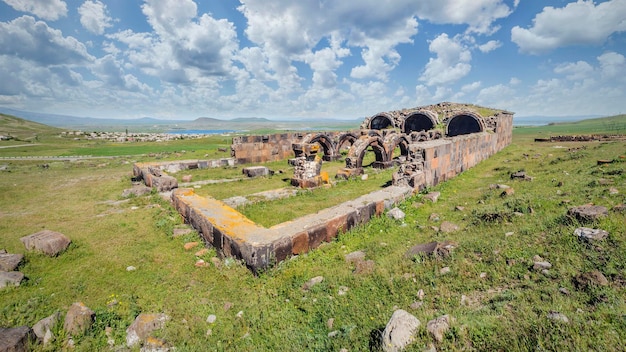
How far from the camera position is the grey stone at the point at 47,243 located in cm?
504

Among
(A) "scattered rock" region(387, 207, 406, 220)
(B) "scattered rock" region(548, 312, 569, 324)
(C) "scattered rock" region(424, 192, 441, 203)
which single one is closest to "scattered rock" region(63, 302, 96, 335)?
(B) "scattered rock" region(548, 312, 569, 324)

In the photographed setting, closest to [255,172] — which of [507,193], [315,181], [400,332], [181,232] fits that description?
[315,181]

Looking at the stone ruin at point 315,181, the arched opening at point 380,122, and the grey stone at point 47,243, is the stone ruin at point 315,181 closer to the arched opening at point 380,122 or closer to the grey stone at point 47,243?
the grey stone at point 47,243

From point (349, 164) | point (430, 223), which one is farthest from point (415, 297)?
point (349, 164)

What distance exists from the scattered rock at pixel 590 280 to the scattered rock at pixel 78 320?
5267 millimetres

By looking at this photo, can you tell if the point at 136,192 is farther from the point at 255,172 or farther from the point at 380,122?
the point at 380,122

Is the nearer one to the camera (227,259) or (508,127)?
(227,259)

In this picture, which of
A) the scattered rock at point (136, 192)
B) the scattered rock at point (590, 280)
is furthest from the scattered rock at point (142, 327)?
the scattered rock at point (136, 192)

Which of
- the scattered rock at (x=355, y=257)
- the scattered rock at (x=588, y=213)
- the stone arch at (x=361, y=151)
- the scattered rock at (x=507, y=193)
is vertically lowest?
the scattered rock at (x=355, y=257)

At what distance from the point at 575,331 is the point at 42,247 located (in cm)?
748

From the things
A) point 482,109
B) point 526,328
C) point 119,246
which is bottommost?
point 119,246

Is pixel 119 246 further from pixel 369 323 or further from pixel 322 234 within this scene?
pixel 369 323

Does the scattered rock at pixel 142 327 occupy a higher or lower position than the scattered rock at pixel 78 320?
lower

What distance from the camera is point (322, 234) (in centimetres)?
516
